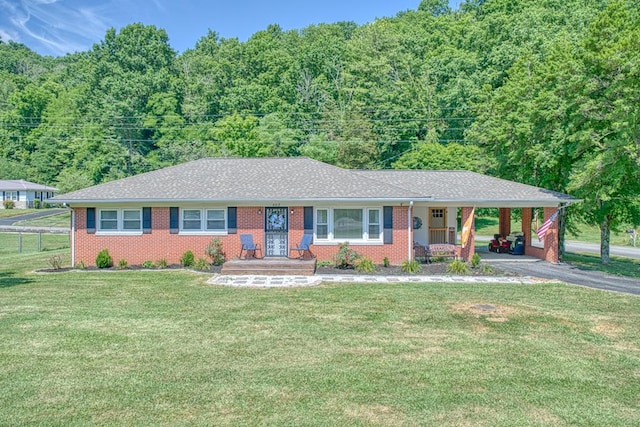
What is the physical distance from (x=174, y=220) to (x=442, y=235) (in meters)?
11.3

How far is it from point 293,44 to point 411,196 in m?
55.0

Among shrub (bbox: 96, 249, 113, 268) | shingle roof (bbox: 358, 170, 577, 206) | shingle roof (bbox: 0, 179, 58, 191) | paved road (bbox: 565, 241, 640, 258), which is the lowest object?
paved road (bbox: 565, 241, 640, 258)

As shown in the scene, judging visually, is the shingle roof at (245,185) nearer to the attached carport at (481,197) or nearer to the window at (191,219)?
the window at (191,219)

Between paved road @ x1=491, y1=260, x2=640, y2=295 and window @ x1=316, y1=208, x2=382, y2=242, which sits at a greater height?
window @ x1=316, y1=208, x2=382, y2=242

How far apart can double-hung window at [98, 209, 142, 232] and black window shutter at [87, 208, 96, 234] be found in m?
0.17

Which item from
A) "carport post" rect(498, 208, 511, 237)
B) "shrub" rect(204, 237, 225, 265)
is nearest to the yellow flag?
"carport post" rect(498, 208, 511, 237)

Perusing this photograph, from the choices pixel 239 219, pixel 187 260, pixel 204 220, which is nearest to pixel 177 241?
pixel 187 260

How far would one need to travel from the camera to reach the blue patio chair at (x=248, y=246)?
1705cm

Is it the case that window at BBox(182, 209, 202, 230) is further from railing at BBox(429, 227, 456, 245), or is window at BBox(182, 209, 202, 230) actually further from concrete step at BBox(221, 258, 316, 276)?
railing at BBox(429, 227, 456, 245)

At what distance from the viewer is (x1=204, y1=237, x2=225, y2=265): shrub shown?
17250 millimetres

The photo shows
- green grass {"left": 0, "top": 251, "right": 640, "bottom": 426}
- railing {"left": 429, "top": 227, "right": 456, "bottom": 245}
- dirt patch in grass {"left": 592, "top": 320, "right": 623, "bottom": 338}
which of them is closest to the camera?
green grass {"left": 0, "top": 251, "right": 640, "bottom": 426}

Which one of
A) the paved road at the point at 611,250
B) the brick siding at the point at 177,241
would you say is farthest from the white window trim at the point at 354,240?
the paved road at the point at 611,250

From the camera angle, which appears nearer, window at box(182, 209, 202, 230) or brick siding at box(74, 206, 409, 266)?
brick siding at box(74, 206, 409, 266)

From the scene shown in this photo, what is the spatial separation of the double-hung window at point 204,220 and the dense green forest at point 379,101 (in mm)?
12813
